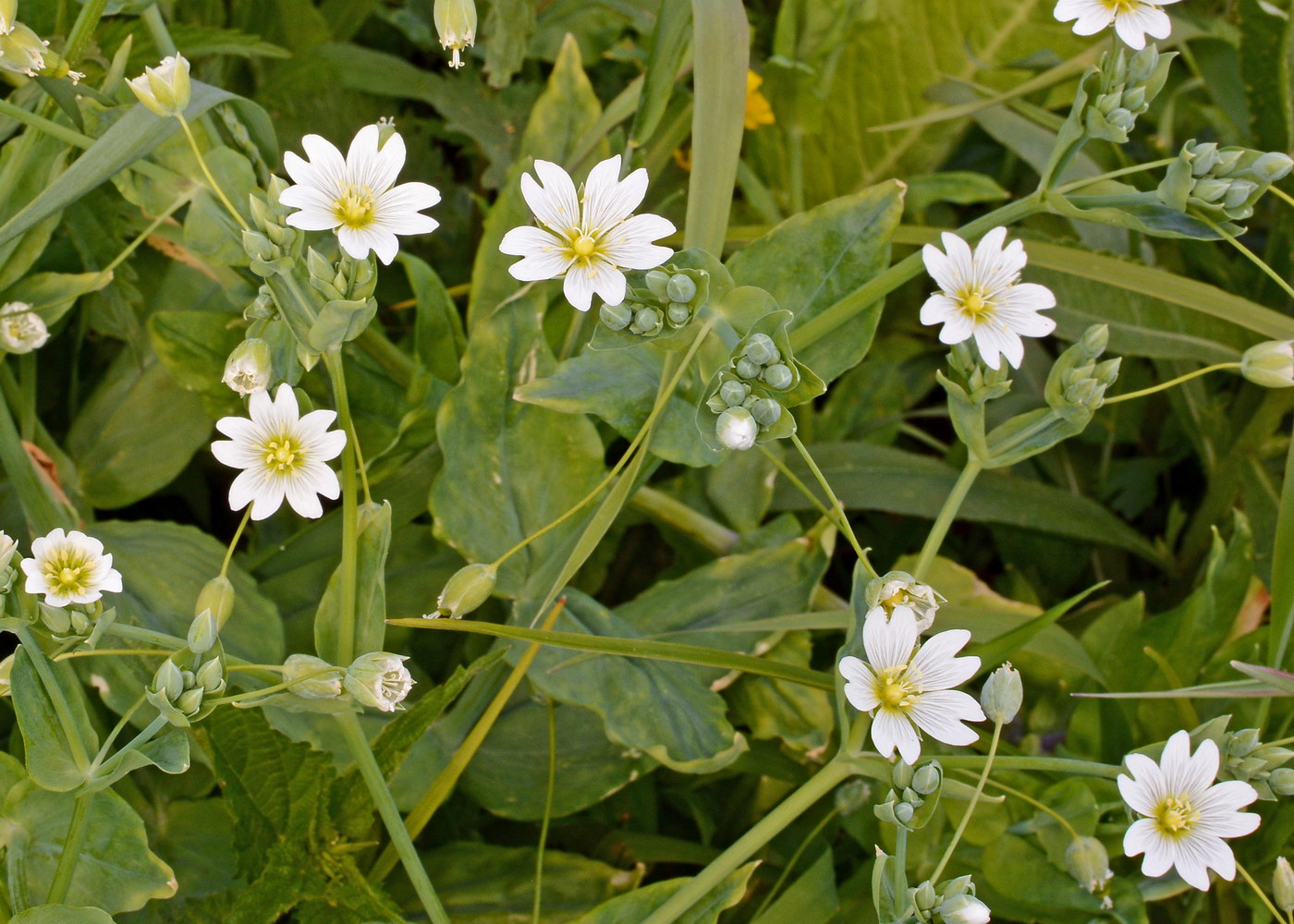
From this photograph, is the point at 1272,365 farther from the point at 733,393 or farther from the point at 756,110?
the point at 756,110

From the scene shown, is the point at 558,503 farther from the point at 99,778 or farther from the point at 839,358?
the point at 99,778

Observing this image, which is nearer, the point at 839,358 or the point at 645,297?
the point at 645,297

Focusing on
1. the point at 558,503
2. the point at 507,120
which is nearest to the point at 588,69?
the point at 507,120

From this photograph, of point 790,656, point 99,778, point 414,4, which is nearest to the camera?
point 99,778

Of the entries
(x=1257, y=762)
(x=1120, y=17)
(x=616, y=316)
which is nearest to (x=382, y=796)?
(x=616, y=316)

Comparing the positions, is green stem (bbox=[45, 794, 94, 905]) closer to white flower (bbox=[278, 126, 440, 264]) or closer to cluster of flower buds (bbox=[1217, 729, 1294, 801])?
white flower (bbox=[278, 126, 440, 264])

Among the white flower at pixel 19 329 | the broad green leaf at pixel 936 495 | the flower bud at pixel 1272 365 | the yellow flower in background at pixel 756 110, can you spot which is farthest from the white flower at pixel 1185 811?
the white flower at pixel 19 329
